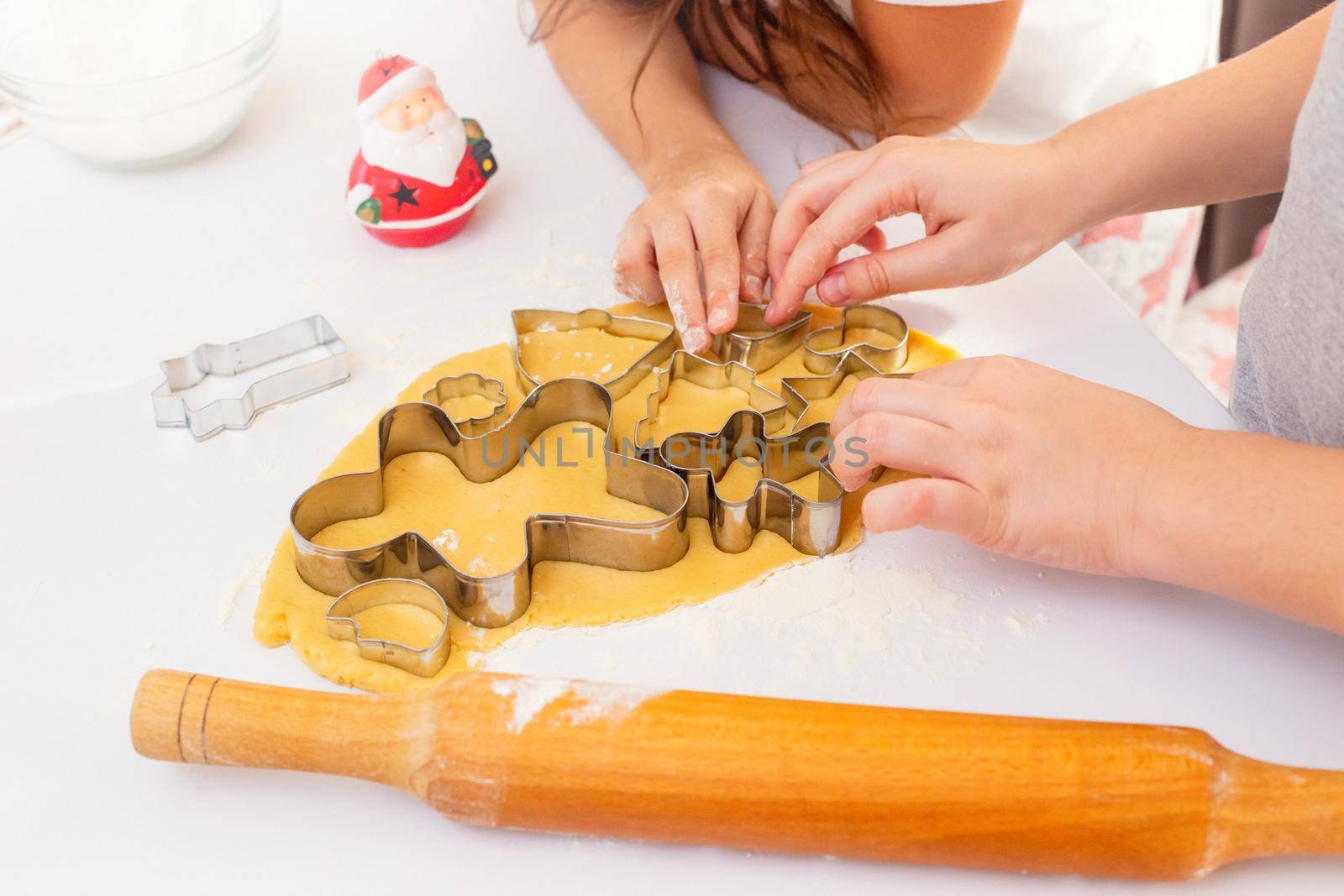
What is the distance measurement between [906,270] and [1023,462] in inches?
9.4

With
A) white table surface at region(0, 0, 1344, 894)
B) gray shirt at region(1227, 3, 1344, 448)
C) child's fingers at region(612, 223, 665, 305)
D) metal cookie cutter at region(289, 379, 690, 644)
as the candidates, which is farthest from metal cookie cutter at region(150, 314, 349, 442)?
gray shirt at region(1227, 3, 1344, 448)

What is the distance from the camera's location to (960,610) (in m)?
0.74

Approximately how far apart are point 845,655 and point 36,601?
1.75ft

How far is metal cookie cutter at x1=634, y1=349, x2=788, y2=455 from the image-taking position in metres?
0.86

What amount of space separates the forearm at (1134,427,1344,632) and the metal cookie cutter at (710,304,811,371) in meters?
0.32

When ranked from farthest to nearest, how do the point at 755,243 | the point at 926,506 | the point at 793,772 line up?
the point at 755,243 → the point at 926,506 → the point at 793,772

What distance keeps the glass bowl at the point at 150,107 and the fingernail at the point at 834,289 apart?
614 millimetres

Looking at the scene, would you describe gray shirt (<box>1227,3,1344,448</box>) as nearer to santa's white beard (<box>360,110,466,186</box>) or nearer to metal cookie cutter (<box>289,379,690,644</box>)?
metal cookie cutter (<box>289,379,690,644</box>)

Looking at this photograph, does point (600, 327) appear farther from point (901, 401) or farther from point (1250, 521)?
point (1250, 521)

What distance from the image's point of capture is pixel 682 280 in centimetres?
93

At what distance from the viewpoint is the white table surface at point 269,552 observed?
627 millimetres

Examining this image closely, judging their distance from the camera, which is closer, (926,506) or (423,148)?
(926,506)

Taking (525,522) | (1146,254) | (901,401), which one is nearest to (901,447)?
(901,401)

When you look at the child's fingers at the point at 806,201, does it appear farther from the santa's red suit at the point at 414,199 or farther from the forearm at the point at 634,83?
the santa's red suit at the point at 414,199
